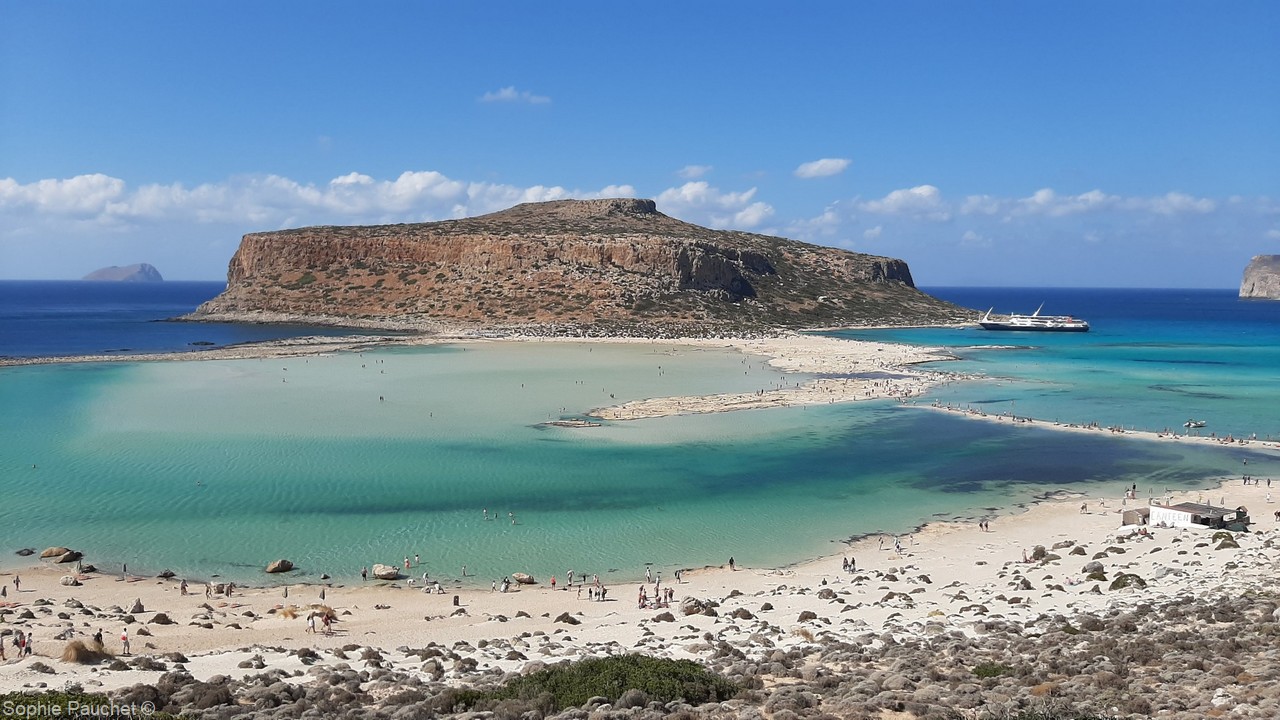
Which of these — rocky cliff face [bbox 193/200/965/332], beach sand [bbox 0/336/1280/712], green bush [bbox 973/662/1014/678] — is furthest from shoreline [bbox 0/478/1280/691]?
rocky cliff face [bbox 193/200/965/332]

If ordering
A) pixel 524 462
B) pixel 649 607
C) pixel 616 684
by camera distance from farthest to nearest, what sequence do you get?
pixel 524 462, pixel 649 607, pixel 616 684

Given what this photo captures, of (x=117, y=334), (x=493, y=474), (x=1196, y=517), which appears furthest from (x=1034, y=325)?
(x=117, y=334)

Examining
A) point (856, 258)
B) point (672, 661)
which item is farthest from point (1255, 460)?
point (856, 258)

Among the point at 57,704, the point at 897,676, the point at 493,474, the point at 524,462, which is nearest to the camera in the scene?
→ the point at 57,704

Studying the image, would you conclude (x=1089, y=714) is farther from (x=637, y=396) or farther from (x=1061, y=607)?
(x=637, y=396)

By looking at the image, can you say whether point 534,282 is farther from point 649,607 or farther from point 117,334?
point 649,607

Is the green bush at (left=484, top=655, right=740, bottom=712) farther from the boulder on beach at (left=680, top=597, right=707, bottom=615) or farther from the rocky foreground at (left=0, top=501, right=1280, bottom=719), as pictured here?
the boulder on beach at (left=680, top=597, right=707, bottom=615)

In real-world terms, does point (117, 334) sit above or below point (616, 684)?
above
